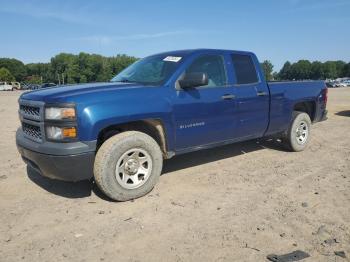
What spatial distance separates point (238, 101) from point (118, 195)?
242 centimetres

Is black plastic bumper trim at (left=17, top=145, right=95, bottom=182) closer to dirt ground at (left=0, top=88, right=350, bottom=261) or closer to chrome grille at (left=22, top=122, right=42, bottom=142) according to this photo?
chrome grille at (left=22, top=122, right=42, bottom=142)

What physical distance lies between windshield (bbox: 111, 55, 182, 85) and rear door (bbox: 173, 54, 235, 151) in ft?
0.80

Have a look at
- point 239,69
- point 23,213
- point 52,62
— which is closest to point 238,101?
point 239,69

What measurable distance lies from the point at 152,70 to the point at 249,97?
1.62m

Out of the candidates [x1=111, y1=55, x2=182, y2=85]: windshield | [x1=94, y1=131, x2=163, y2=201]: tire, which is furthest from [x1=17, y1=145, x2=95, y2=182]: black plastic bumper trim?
[x1=111, y1=55, x2=182, y2=85]: windshield

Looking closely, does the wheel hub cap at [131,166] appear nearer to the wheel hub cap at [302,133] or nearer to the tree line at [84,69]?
the wheel hub cap at [302,133]

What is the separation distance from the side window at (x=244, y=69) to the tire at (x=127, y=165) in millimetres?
2059

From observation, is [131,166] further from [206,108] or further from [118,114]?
[206,108]

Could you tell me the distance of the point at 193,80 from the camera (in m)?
4.89

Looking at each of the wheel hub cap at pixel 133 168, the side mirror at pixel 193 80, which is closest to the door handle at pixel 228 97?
the side mirror at pixel 193 80

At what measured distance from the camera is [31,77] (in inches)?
5399

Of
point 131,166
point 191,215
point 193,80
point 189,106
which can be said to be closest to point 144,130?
point 131,166

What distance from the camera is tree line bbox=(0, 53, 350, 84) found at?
104875 mm

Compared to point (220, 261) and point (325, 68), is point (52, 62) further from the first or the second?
point (220, 261)
